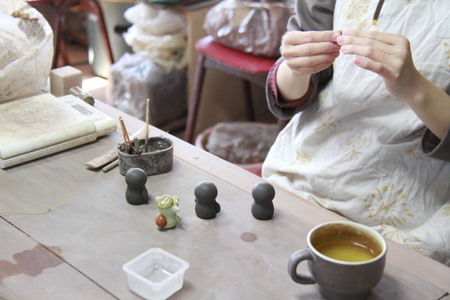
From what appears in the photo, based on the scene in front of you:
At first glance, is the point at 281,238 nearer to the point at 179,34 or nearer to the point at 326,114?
the point at 326,114

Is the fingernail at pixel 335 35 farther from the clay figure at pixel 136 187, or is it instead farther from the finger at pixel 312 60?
the clay figure at pixel 136 187

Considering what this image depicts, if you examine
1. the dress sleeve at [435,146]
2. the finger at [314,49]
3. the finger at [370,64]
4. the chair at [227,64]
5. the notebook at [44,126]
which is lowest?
the chair at [227,64]

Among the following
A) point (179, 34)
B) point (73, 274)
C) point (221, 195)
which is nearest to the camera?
point (73, 274)

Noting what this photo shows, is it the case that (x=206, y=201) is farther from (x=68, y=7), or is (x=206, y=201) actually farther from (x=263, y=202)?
(x=68, y=7)

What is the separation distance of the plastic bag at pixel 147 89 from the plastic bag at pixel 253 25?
21.9 inches

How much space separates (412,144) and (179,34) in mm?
1628

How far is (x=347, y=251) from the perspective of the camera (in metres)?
0.77

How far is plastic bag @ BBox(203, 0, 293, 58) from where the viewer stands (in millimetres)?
2037

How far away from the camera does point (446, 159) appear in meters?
1.01

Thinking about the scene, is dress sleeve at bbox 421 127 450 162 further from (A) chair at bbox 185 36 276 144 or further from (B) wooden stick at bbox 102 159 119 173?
(A) chair at bbox 185 36 276 144

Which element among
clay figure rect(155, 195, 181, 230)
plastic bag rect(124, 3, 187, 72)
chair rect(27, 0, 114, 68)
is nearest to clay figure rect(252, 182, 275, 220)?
clay figure rect(155, 195, 181, 230)

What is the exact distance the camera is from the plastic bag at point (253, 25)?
80.2 inches

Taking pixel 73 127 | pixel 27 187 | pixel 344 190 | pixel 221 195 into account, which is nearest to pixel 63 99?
pixel 73 127

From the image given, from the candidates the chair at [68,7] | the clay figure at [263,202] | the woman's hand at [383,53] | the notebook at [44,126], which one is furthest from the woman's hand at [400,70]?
the chair at [68,7]
